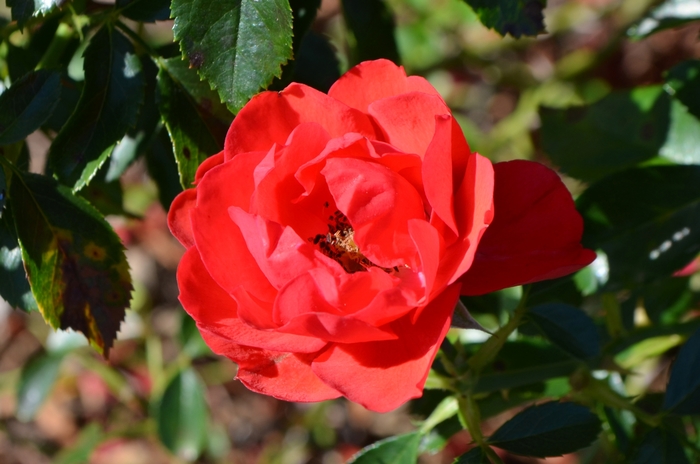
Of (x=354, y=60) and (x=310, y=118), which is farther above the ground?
(x=310, y=118)

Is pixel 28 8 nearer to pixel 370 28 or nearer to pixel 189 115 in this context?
pixel 189 115

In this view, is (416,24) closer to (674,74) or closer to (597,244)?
(674,74)

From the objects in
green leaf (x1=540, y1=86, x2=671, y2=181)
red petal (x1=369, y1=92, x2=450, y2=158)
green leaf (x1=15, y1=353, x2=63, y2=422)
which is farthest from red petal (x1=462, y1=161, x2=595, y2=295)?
green leaf (x1=15, y1=353, x2=63, y2=422)

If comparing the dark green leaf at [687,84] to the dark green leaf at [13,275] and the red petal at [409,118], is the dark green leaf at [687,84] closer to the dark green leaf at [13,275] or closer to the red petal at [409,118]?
the red petal at [409,118]

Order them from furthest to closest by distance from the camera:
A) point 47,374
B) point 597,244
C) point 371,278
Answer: point 47,374 → point 597,244 → point 371,278

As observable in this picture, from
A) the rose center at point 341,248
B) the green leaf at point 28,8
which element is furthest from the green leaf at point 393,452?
the green leaf at point 28,8

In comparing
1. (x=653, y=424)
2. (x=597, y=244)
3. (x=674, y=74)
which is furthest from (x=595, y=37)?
(x=653, y=424)
